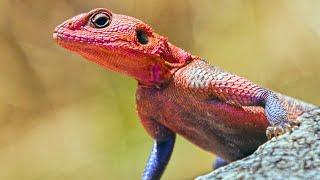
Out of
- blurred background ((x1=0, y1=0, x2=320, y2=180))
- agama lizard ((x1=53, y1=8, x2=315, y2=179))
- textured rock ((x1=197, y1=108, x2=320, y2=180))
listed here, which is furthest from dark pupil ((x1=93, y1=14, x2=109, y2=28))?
blurred background ((x1=0, y1=0, x2=320, y2=180))

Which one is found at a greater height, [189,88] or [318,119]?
[189,88]

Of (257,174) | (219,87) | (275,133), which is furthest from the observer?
(219,87)

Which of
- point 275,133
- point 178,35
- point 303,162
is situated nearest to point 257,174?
point 303,162

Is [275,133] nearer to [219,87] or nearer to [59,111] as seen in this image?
[219,87]

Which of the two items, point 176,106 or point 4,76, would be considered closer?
point 176,106

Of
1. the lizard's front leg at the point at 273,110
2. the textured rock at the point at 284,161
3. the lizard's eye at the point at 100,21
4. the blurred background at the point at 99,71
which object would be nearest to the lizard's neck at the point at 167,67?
the lizard's eye at the point at 100,21

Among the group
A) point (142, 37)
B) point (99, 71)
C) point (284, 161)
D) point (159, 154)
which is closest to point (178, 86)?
point (142, 37)
